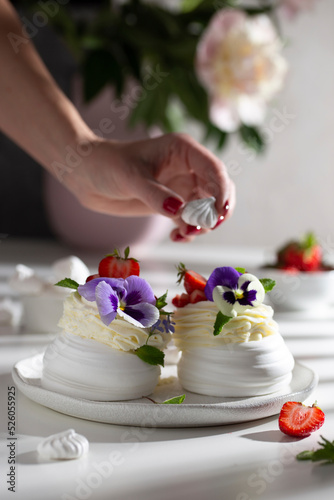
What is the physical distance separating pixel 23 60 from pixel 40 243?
4.85 feet

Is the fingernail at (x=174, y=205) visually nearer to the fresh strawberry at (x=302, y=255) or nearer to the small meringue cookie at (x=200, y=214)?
the small meringue cookie at (x=200, y=214)

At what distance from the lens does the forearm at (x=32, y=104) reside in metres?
1.16

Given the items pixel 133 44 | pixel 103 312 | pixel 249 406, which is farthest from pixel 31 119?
pixel 133 44

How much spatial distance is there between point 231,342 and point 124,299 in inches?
5.0

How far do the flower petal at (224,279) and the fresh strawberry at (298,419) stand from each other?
0.49 feet

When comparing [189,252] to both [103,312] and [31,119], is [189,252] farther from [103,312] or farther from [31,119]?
[103,312]

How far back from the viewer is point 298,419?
2.36 ft

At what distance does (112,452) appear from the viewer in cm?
66

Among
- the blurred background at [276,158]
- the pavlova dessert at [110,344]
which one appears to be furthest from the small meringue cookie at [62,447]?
the blurred background at [276,158]

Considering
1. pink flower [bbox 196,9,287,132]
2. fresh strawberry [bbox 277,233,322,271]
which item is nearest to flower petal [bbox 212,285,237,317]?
fresh strawberry [bbox 277,233,322,271]

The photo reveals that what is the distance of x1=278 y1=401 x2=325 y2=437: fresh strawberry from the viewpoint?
72 centimetres

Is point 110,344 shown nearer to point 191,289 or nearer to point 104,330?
point 104,330

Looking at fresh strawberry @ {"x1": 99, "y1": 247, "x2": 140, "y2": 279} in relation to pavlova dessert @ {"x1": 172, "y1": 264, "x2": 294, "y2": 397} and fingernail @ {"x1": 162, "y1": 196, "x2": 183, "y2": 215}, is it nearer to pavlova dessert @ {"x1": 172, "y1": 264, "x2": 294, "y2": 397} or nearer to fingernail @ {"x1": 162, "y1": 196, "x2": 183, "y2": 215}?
pavlova dessert @ {"x1": 172, "y1": 264, "x2": 294, "y2": 397}

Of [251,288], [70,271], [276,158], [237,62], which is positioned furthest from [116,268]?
[276,158]
